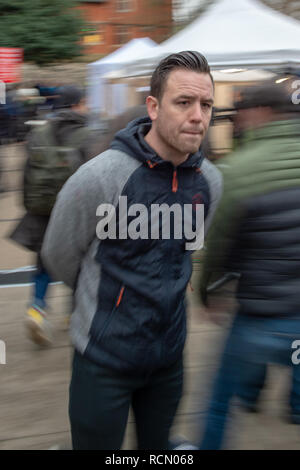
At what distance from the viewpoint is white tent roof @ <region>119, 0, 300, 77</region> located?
656 centimetres

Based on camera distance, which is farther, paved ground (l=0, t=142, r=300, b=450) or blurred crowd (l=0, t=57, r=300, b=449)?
paved ground (l=0, t=142, r=300, b=450)

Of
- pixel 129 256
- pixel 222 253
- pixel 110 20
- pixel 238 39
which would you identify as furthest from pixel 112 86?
pixel 110 20

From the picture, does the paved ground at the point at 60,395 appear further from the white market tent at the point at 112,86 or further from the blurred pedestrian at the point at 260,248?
the white market tent at the point at 112,86

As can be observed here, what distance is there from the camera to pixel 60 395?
341cm

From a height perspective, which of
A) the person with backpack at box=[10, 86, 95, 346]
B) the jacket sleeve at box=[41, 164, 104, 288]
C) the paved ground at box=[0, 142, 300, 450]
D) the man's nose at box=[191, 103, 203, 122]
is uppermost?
the man's nose at box=[191, 103, 203, 122]

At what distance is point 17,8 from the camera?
28.9m

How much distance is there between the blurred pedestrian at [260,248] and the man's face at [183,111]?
1.14 ft

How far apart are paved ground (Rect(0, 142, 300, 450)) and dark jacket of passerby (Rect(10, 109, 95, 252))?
0.78 metres

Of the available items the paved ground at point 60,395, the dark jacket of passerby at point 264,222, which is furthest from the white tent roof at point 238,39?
the dark jacket of passerby at point 264,222

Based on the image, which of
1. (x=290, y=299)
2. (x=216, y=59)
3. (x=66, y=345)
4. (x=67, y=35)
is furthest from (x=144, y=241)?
(x=67, y=35)

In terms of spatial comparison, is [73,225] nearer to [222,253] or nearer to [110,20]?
[222,253]

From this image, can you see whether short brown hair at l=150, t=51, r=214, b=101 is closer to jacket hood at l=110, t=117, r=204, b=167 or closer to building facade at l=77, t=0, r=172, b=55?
jacket hood at l=110, t=117, r=204, b=167

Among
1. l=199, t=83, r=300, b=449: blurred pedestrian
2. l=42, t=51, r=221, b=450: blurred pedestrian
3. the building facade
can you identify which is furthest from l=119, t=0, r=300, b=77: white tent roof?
the building facade

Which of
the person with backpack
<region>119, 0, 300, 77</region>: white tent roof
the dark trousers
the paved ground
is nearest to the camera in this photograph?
the dark trousers
